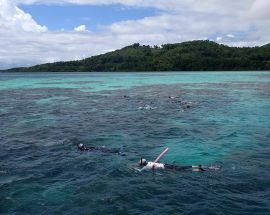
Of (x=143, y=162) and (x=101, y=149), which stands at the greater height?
(x=143, y=162)

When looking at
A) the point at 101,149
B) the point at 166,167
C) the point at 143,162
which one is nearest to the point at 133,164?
the point at 143,162

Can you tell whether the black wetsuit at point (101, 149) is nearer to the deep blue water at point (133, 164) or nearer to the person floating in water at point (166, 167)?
the deep blue water at point (133, 164)

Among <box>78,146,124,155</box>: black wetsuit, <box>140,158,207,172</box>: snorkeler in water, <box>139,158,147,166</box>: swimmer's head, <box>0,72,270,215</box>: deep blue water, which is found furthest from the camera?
Answer: <box>78,146,124,155</box>: black wetsuit

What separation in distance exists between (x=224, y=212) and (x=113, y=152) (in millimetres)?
10283

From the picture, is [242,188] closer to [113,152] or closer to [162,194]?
[162,194]

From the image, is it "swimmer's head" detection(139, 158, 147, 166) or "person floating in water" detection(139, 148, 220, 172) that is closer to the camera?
"person floating in water" detection(139, 148, 220, 172)

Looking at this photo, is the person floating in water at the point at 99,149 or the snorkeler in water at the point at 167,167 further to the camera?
the person floating in water at the point at 99,149

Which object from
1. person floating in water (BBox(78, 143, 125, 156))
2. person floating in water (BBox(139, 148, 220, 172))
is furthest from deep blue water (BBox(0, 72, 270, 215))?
person floating in water (BBox(78, 143, 125, 156))

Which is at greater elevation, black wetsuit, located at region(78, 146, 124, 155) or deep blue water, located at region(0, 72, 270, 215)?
black wetsuit, located at region(78, 146, 124, 155)

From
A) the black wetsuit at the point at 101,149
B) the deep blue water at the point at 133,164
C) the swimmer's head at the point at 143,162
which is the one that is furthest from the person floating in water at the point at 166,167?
the black wetsuit at the point at 101,149

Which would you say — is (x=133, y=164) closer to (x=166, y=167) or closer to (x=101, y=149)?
(x=166, y=167)

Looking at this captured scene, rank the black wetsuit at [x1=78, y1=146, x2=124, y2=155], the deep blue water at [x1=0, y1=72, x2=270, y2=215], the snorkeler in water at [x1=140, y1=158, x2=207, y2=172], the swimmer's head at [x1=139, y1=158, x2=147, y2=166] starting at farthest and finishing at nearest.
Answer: the black wetsuit at [x1=78, y1=146, x2=124, y2=155] → the swimmer's head at [x1=139, y1=158, x2=147, y2=166] → the snorkeler in water at [x1=140, y1=158, x2=207, y2=172] → the deep blue water at [x1=0, y1=72, x2=270, y2=215]

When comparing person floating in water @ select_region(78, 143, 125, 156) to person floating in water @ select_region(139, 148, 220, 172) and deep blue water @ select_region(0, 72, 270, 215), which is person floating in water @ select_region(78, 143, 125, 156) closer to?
deep blue water @ select_region(0, 72, 270, 215)

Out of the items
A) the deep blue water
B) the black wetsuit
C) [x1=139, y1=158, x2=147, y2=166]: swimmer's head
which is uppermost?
[x1=139, y1=158, x2=147, y2=166]: swimmer's head
